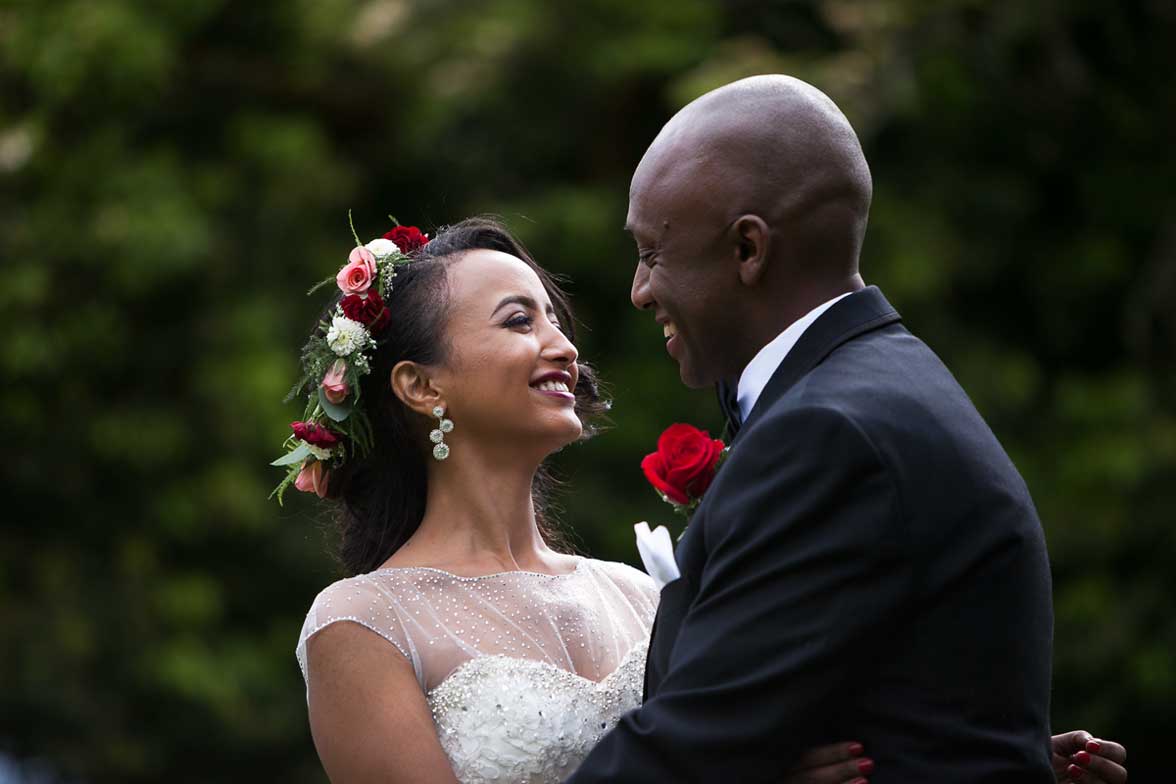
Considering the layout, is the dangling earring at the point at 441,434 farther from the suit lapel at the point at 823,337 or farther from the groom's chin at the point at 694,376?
the suit lapel at the point at 823,337

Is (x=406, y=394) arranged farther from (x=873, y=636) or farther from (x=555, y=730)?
(x=873, y=636)

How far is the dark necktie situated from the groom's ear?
0.87 ft

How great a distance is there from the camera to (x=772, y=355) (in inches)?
129

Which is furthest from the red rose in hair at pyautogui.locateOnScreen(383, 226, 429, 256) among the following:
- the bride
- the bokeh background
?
the bokeh background

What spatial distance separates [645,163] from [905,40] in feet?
24.1

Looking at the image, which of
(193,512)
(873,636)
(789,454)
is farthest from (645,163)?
(193,512)

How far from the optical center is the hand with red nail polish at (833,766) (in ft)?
9.81

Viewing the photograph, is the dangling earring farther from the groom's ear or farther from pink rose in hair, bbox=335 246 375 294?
the groom's ear

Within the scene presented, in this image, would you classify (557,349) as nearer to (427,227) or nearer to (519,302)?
(519,302)

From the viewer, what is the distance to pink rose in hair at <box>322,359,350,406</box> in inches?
172

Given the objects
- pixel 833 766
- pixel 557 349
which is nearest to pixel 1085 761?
pixel 833 766

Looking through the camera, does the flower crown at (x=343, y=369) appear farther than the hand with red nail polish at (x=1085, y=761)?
Yes

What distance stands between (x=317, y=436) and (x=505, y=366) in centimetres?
54

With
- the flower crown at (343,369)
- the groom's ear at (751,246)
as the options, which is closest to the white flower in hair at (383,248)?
the flower crown at (343,369)
